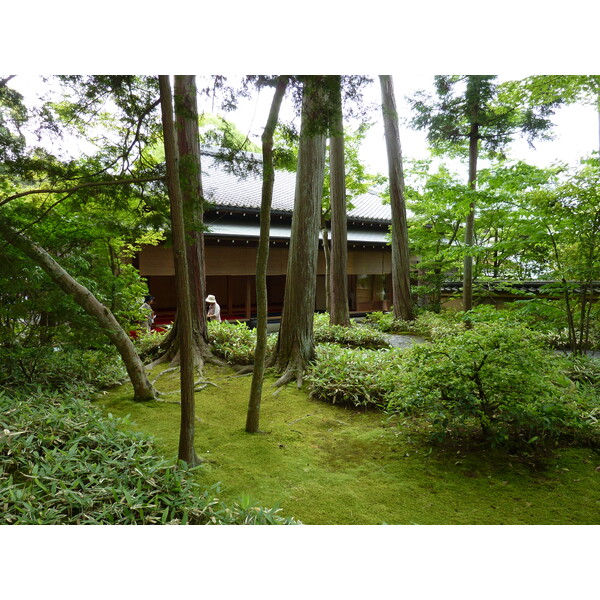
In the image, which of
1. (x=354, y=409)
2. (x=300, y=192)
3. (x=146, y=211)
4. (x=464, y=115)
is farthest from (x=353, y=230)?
(x=146, y=211)

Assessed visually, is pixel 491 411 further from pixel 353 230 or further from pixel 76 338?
pixel 353 230

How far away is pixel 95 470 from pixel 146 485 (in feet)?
0.93

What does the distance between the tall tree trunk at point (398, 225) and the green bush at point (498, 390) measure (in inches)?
181

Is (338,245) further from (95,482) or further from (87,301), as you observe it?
(95,482)

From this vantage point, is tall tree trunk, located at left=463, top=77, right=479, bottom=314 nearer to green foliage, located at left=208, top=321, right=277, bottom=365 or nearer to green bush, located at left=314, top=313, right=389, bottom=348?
green bush, located at left=314, top=313, right=389, bottom=348

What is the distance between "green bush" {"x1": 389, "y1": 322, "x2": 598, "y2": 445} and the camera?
270 cm

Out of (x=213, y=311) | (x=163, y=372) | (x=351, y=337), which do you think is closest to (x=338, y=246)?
(x=351, y=337)

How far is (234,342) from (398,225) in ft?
13.3

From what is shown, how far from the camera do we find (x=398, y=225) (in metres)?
7.65

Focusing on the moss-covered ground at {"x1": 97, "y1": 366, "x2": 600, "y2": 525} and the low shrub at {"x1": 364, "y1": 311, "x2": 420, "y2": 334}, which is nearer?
the moss-covered ground at {"x1": 97, "y1": 366, "x2": 600, "y2": 525}

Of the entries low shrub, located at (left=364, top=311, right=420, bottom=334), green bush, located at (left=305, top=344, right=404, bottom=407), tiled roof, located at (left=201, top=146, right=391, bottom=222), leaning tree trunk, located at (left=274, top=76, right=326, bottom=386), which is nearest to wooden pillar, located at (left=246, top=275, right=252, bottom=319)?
tiled roof, located at (left=201, top=146, right=391, bottom=222)

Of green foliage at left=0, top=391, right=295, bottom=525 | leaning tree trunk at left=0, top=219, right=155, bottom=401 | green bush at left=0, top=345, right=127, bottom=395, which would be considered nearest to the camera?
green foliage at left=0, top=391, right=295, bottom=525

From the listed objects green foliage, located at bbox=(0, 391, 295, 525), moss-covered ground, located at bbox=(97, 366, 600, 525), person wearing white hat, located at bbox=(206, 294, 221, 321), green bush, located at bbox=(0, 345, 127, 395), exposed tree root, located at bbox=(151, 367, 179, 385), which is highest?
person wearing white hat, located at bbox=(206, 294, 221, 321)

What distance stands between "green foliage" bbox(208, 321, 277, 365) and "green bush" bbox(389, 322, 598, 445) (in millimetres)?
2386
